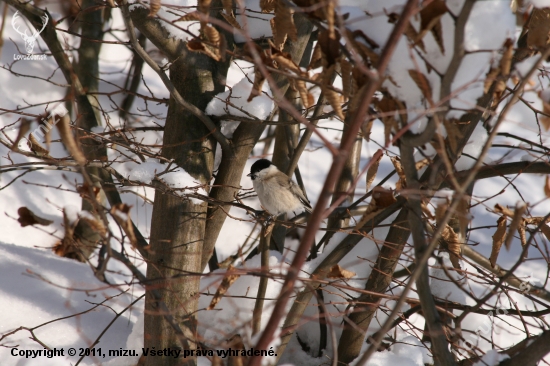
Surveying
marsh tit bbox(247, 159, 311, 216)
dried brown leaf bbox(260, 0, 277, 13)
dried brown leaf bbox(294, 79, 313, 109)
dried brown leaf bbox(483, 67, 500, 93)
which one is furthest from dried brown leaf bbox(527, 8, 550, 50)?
marsh tit bbox(247, 159, 311, 216)

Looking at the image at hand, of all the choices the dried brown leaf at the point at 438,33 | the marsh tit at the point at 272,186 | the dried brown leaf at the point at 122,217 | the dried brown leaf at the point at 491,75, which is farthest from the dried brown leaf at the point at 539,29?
the marsh tit at the point at 272,186

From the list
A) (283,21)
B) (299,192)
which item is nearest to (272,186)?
(299,192)

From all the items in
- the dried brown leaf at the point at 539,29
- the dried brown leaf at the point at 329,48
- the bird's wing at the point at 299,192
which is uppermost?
the bird's wing at the point at 299,192

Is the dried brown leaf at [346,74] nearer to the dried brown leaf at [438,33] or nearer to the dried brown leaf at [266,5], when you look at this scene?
the dried brown leaf at [438,33]

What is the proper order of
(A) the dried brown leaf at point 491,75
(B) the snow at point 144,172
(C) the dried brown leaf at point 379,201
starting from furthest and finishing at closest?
(B) the snow at point 144,172 < (C) the dried brown leaf at point 379,201 < (A) the dried brown leaf at point 491,75

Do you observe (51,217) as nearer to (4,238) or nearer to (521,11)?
(4,238)

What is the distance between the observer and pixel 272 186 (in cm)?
324

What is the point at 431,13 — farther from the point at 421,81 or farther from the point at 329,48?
the point at 329,48

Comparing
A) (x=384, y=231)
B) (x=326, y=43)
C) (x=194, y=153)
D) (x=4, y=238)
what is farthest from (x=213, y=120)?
(x=4, y=238)

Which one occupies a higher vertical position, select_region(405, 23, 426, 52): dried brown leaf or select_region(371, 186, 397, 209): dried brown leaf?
select_region(405, 23, 426, 52): dried brown leaf

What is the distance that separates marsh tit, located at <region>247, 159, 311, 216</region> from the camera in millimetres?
3236

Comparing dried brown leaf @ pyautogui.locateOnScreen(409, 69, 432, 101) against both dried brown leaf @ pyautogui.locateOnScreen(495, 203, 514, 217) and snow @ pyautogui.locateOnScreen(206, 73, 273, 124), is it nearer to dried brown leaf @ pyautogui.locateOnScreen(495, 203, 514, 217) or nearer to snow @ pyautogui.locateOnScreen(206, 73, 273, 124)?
dried brown leaf @ pyautogui.locateOnScreen(495, 203, 514, 217)

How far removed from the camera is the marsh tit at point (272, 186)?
10.6 feet

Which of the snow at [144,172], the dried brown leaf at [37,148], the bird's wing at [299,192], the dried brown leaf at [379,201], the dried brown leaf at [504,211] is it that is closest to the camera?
the dried brown leaf at [379,201]
